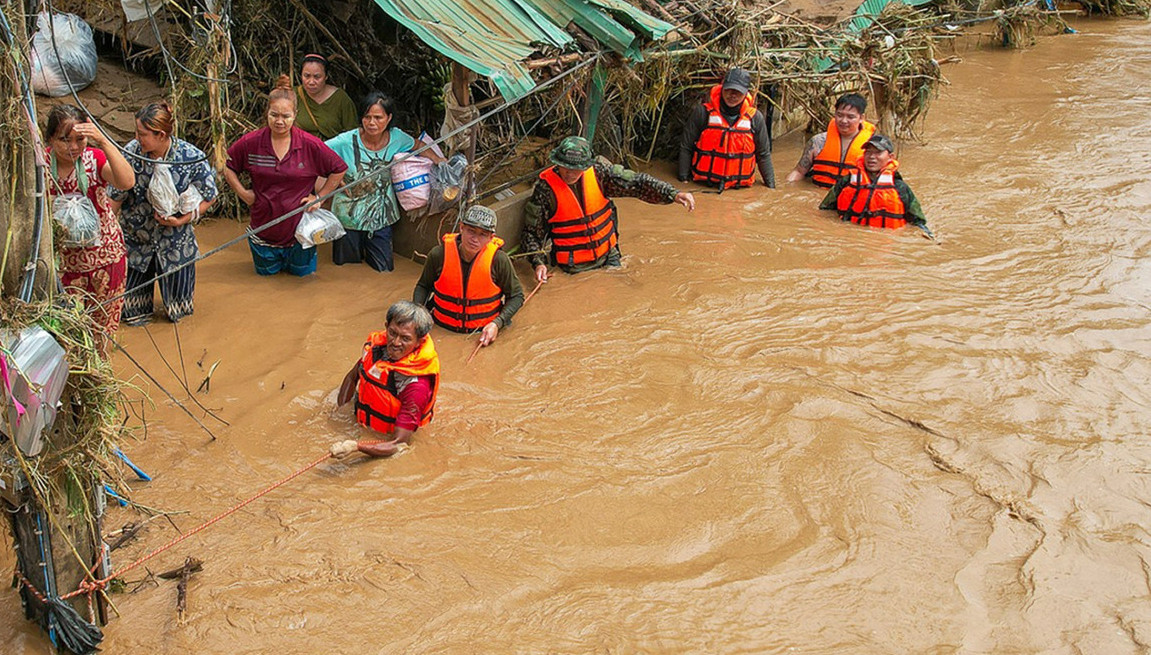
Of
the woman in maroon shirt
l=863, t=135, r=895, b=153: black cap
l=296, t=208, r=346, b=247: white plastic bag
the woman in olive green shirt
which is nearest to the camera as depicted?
the woman in maroon shirt

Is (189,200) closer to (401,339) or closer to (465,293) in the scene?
(465,293)

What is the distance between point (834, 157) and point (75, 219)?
22.0ft

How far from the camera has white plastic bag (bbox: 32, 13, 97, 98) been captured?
7.88 meters

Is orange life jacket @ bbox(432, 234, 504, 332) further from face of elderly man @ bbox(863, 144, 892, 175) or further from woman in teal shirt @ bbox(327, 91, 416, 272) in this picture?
face of elderly man @ bbox(863, 144, 892, 175)

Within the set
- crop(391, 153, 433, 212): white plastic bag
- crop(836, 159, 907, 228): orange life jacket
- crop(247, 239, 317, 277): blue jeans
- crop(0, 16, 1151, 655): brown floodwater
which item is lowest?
crop(0, 16, 1151, 655): brown floodwater

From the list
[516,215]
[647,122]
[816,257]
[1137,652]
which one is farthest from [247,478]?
[647,122]

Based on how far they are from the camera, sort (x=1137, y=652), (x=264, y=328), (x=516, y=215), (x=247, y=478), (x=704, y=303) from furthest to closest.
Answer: (x=516, y=215), (x=704, y=303), (x=264, y=328), (x=247, y=478), (x=1137, y=652)

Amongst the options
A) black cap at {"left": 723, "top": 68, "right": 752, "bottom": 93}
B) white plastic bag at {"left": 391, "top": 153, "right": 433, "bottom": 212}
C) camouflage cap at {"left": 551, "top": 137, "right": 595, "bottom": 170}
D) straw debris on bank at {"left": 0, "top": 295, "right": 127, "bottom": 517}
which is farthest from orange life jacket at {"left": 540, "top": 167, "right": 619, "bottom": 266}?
straw debris on bank at {"left": 0, "top": 295, "right": 127, "bottom": 517}

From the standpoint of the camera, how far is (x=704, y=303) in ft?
24.9

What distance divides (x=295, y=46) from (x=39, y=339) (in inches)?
223

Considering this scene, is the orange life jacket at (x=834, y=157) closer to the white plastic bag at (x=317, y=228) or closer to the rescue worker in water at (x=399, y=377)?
the white plastic bag at (x=317, y=228)

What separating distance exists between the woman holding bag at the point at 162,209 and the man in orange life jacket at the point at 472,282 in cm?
144

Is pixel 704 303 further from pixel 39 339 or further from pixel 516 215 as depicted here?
pixel 39 339

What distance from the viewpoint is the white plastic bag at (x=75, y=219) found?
5.24 metres
